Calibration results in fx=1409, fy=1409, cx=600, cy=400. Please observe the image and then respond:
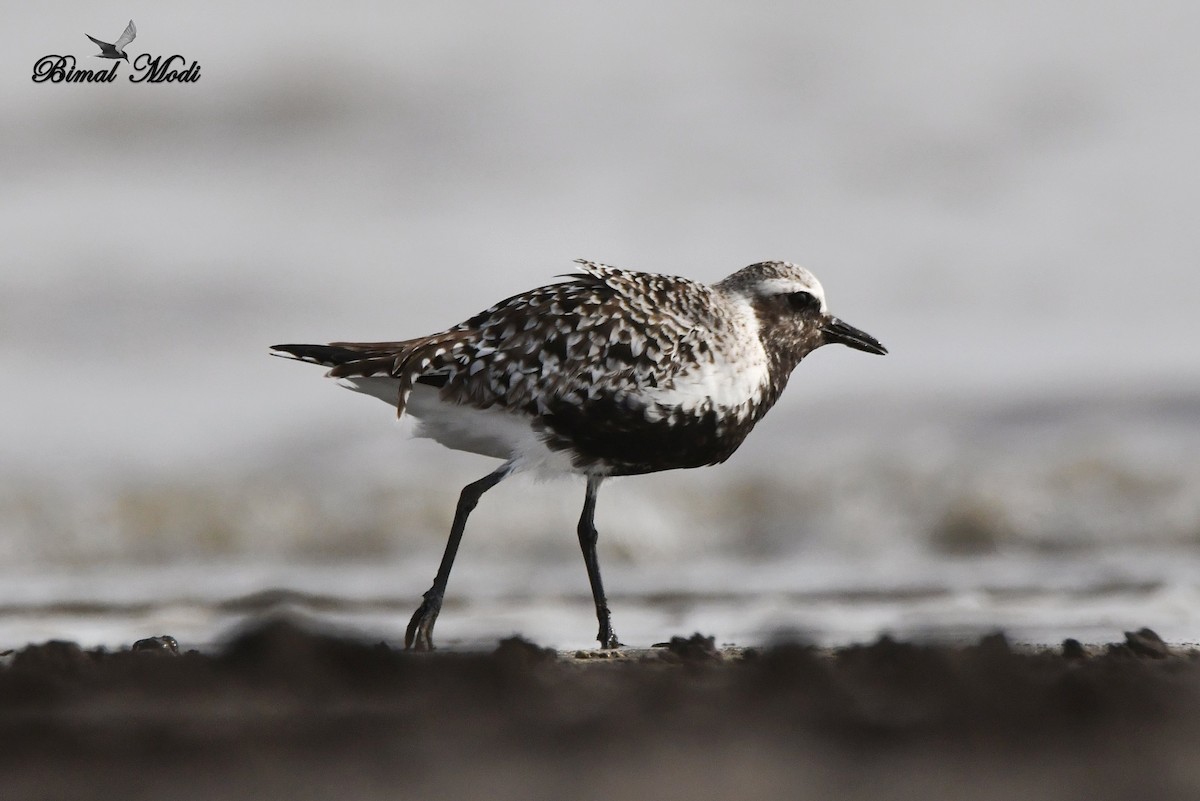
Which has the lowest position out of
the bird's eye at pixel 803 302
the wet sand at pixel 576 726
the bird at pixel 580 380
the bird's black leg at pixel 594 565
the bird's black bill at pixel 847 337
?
the wet sand at pixel 576 726

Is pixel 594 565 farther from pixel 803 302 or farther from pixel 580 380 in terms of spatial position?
pixel 803 302

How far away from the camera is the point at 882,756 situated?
3133 millimetres

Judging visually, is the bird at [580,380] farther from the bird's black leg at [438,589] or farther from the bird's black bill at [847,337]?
the bird's black bill at [847,337]

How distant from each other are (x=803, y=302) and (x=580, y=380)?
1280mm

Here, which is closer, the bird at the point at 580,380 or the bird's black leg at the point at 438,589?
the bird's black leg at the point at 438,589

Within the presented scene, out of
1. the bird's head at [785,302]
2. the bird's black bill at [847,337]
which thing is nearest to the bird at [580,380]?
the bird's head at [785,302]

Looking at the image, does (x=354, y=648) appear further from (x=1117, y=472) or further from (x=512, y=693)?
(x=1117, y=472)

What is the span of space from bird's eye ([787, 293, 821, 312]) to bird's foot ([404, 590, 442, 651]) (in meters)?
1.99

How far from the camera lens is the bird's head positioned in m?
6.00

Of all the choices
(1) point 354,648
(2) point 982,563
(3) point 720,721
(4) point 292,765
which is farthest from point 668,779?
(2) point 982,563

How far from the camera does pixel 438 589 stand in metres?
5.26

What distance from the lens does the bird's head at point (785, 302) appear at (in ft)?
19.7

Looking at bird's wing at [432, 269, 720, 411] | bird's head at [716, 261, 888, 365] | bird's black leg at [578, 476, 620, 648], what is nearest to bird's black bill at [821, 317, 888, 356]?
bird's head at [716, 261, 888, 365]

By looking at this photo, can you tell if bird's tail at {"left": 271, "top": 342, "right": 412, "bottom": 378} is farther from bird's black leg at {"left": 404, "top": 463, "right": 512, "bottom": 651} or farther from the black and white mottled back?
bird's black leg at {"left": 404, "top": 463, "right": 512, "bottom": 651}
